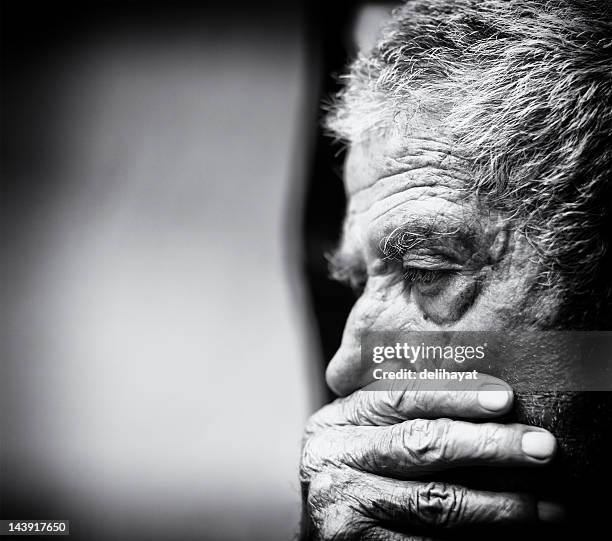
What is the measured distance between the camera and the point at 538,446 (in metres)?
0.72

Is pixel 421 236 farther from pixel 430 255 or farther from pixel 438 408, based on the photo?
pixel 438 408

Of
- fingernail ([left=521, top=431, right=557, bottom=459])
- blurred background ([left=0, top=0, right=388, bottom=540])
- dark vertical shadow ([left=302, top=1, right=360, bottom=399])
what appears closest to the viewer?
fingernail ([left=521, top=431, right=557, bottom=459])

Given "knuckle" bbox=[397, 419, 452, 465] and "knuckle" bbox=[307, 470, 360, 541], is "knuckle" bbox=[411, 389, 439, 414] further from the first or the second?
"knuckle" bbox=[307, 470, 360, 541]

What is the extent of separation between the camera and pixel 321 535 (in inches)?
32.9

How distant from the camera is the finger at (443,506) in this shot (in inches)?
29.0

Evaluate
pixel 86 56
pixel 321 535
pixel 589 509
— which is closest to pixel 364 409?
pixel 321 535

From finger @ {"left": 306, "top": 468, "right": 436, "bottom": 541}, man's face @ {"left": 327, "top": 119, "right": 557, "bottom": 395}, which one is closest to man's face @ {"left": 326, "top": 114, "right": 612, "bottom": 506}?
man's face @ {"left": 327, "top": 119, "right": 557, "bottom": 395}

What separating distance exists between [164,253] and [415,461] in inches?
30.8

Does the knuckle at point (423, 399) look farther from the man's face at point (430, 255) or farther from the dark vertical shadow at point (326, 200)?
the dark vertical shadow at point (326, 200)

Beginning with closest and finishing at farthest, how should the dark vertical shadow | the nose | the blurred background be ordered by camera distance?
the nose < the blurred background < the dark vertical shadow

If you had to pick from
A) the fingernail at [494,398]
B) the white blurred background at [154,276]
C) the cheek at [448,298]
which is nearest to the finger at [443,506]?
the fingernail at [494,398]

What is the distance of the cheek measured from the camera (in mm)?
774

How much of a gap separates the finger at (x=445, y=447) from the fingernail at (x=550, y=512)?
0.07m

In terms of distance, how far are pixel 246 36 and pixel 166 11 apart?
168mm
